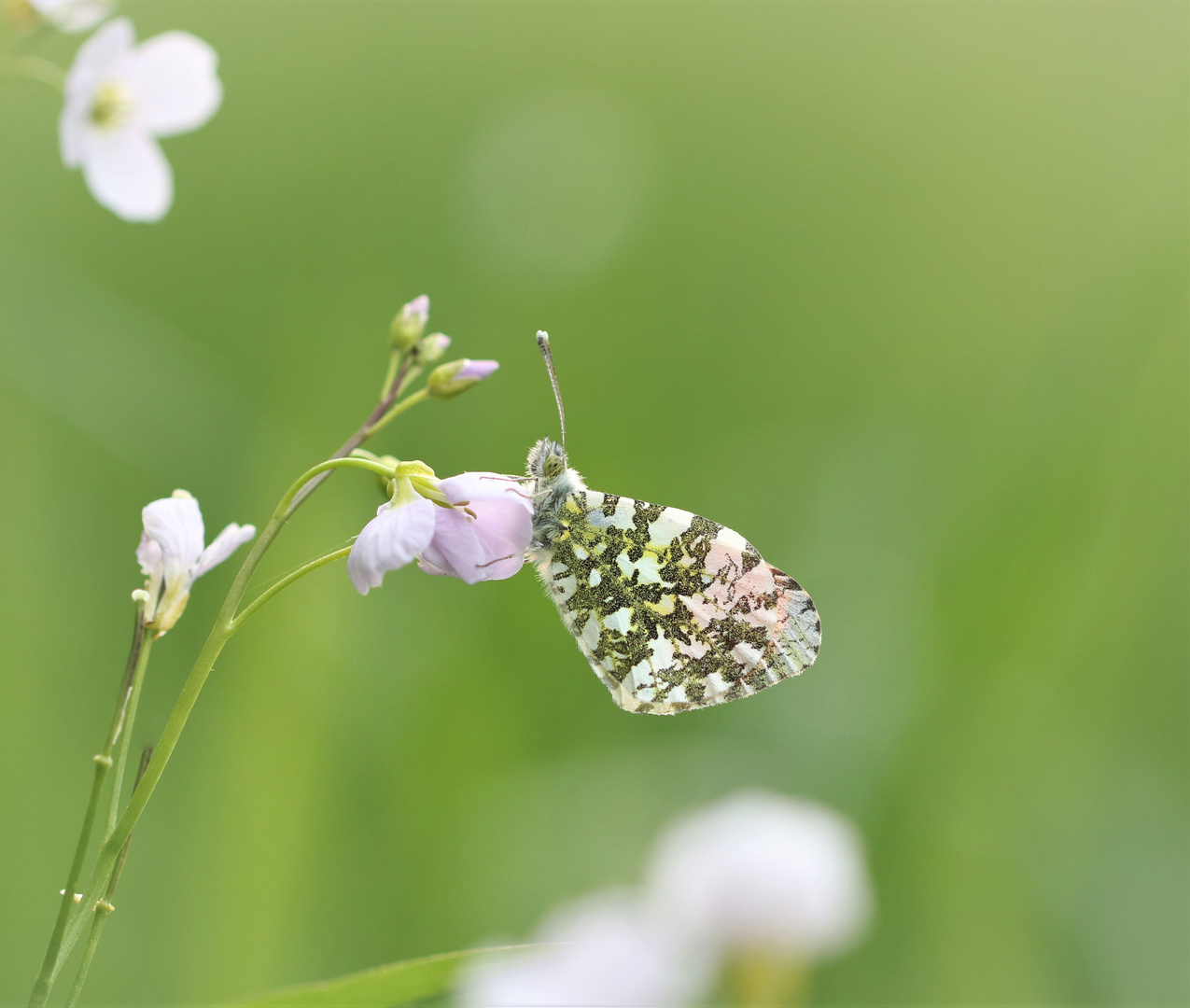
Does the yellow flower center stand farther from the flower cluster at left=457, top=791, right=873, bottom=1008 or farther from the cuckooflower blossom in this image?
the flower cluster at left=457, top=791, right=873, bottom=1008

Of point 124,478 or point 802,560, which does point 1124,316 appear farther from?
point 124,478

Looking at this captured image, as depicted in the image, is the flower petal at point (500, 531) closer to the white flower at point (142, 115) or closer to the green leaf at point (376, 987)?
the green leaf at point (376, 987)

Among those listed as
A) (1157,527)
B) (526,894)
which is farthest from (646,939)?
(1157,527)

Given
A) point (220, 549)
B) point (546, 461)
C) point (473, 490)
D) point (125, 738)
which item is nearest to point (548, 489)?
point (546, 461)

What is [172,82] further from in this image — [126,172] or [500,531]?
[500,531]

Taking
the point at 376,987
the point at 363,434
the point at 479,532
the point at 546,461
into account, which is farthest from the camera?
the point at 546,461

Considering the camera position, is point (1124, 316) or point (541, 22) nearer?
point (1124, 316)
